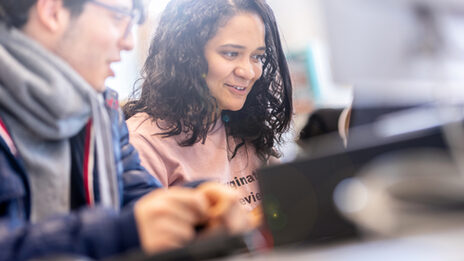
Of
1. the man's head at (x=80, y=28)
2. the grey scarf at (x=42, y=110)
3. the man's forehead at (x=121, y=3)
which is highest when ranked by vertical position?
the man's forehead at (x=121, y=3)

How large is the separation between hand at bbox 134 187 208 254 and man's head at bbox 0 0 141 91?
0.26 meters

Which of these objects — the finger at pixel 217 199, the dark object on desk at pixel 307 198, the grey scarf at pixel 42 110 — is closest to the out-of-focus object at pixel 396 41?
the dark object on desk at pixel 307 198

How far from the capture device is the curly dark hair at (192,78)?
77 cm

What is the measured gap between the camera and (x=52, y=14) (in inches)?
21.3

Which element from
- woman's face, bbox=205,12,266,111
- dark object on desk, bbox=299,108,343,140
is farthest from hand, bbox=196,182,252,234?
dark object on desk, bbox=299,108,343,140

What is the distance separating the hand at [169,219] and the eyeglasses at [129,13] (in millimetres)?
294

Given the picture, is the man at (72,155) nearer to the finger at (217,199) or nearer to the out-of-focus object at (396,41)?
the finger at (217,199)

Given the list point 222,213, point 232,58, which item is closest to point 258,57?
point 232,58

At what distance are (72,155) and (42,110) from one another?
88 mm

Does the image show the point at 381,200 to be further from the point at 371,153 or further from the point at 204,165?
the point at 204,165

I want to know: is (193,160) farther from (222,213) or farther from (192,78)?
(222,213)

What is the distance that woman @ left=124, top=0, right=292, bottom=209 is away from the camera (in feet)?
2.47

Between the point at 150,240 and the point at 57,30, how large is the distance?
328 millimetres

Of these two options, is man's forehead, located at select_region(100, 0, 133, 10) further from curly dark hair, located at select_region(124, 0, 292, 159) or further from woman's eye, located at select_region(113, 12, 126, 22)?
curly dark hair, located at select_region(124, 0, 292, 159)
